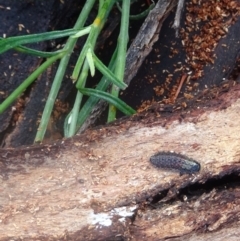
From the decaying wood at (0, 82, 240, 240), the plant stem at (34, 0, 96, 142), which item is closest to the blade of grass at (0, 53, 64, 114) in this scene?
the plant stem at (34, 0, 96, 142)

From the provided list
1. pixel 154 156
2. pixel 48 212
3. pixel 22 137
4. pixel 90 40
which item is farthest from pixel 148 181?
pixel 22 137

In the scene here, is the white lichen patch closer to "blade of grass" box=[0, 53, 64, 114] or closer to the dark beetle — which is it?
the dark beetle

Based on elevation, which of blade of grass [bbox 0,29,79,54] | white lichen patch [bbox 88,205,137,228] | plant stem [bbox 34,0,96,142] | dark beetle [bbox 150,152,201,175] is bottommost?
white lichen patch [bbox 88,205,137,228]

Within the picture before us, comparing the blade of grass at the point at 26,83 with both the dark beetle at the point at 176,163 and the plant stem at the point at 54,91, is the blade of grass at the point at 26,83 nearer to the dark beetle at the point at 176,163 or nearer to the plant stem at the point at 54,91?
the plant stem at the point at 54,91

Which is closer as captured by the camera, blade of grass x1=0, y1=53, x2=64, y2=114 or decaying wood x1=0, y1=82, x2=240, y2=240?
decaying wood x1=0, y1=82, x2=240, y2=240

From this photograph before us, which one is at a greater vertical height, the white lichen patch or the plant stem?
the plant stem

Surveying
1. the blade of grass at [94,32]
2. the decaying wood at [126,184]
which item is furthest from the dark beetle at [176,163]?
the blade of grass at [94,32]

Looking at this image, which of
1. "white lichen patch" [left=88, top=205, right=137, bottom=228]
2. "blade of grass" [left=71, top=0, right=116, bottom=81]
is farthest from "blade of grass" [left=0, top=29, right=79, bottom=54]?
"white lichen patch" [left=88, top=205, right=137, bottom=228]

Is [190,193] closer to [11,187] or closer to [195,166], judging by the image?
[195,166]

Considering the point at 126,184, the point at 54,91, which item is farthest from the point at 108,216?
the point at 54,91
